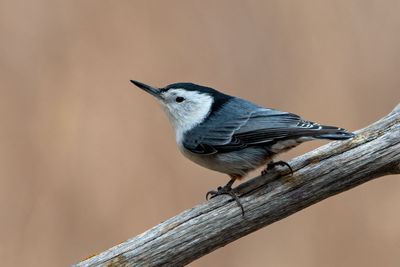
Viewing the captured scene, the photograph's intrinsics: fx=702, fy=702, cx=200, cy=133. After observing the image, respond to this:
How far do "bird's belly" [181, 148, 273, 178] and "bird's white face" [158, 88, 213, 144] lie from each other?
10 cm

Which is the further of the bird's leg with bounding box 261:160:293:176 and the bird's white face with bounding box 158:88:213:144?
the bird's white face with bounding box 158:88:213:144

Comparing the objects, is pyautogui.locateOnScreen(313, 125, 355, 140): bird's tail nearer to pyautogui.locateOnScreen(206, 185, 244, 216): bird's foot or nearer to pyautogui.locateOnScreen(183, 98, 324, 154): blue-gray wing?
pyautogui.locateOnScreen(183, 98, 324, 154): blue-gray wing

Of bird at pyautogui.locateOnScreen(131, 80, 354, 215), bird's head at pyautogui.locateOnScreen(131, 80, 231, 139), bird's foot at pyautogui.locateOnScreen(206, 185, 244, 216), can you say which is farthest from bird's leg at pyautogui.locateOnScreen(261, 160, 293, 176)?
bird's head at pyautogui.locateOnScreen(131, 80, 231, 139)

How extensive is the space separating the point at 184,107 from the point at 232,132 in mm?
184

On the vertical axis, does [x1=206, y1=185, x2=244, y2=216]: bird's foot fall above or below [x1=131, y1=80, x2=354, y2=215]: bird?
below

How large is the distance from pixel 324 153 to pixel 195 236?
0.39 metres

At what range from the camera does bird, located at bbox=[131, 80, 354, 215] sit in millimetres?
1742

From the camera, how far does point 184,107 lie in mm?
1915

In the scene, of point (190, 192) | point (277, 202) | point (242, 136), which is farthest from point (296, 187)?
point (190, 192)

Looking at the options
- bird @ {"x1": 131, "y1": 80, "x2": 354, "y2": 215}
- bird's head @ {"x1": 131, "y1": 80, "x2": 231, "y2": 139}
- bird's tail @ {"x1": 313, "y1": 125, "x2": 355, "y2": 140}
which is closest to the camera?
bird's tail @ {"x1": 313, "y1": 125, "x2": 355, "y2": 140}

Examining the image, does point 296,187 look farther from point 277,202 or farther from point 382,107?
point 382,107

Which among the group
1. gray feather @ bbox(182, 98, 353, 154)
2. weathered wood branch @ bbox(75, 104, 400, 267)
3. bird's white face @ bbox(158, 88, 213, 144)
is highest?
bird's white face @ bbox(158, 88, 213, 144)

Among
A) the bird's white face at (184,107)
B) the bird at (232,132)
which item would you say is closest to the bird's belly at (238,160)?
the bird at (232,132)

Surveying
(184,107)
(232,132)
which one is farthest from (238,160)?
(184,107)
